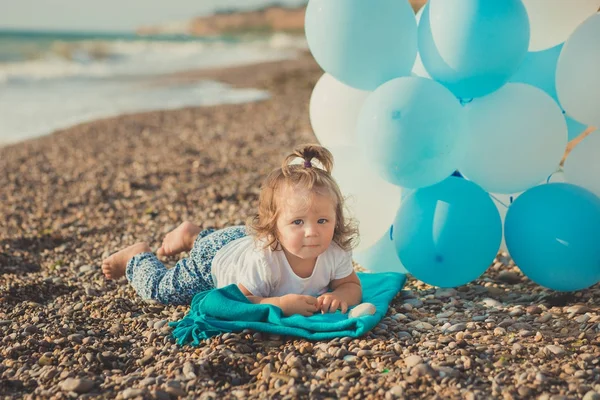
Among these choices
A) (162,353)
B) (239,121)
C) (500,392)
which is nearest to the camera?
(500,392)

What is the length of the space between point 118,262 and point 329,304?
161 cm

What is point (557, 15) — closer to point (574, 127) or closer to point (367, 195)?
point (574, 127)

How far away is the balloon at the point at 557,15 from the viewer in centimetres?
401

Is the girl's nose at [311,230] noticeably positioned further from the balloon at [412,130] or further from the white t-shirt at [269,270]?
the balloon at [412,130]

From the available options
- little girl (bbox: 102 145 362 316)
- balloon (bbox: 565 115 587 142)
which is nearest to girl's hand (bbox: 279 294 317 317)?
little girl (bbox: 102 145 362 316)

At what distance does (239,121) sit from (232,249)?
786cm

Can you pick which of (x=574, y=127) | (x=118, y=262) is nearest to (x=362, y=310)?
(x=118, y=262)

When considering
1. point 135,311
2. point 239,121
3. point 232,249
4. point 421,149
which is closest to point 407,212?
point 421,149

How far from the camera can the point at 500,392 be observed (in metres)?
2.81

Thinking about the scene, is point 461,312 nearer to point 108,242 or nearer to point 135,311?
point 135,311

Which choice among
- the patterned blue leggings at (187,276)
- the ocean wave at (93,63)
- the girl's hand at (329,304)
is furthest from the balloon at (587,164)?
the ocean wave at (93,63)

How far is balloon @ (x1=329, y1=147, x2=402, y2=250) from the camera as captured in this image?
160 inches

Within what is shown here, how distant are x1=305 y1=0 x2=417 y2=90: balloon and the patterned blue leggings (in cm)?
121

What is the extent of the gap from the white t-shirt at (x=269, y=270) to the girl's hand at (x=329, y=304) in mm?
161
